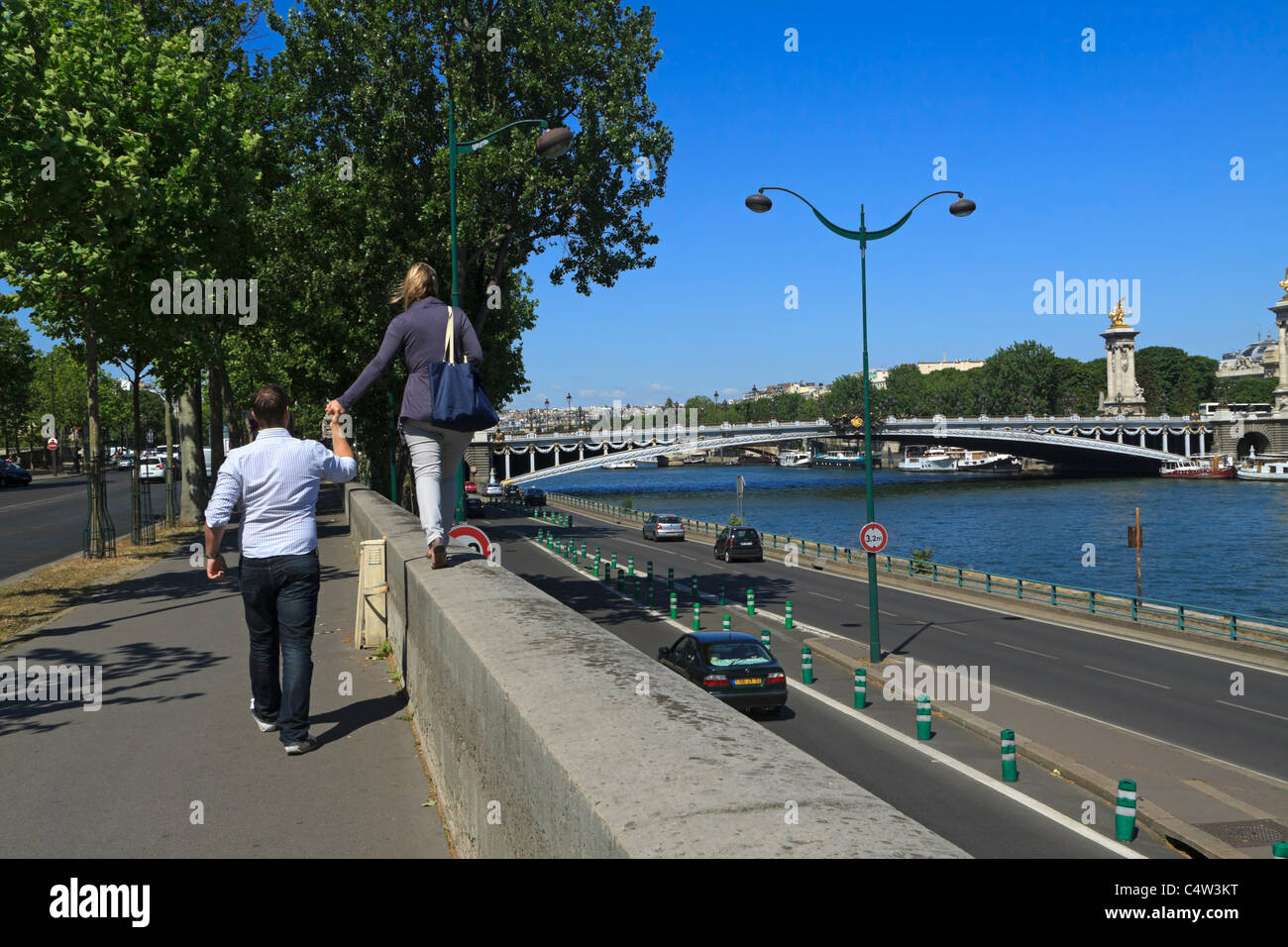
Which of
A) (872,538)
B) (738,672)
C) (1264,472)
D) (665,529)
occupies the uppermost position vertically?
(872,538)

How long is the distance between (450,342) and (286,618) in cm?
216

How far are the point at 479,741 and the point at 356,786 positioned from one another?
156cm

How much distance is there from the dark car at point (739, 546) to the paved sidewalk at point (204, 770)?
35696 mm

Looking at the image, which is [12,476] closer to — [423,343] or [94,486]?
[94,486]

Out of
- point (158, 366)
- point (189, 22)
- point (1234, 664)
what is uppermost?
point (189, 22)

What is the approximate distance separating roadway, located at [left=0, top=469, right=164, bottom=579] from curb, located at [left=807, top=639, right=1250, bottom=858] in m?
17.1

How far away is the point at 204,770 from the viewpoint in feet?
17.8

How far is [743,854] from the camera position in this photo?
6.70 feet

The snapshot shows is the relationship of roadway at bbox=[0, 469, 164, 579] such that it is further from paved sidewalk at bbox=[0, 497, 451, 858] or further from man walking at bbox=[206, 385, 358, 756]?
man walking at bbox=[206, 385, 358, 756]

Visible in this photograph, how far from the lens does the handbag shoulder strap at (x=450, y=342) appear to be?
22.0 feet

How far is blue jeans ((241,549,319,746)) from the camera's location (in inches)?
213

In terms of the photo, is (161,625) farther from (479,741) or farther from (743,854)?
(743,854)

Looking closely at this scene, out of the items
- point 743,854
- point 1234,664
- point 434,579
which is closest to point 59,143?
point 434,579

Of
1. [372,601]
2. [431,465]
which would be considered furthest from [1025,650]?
[431,465]
